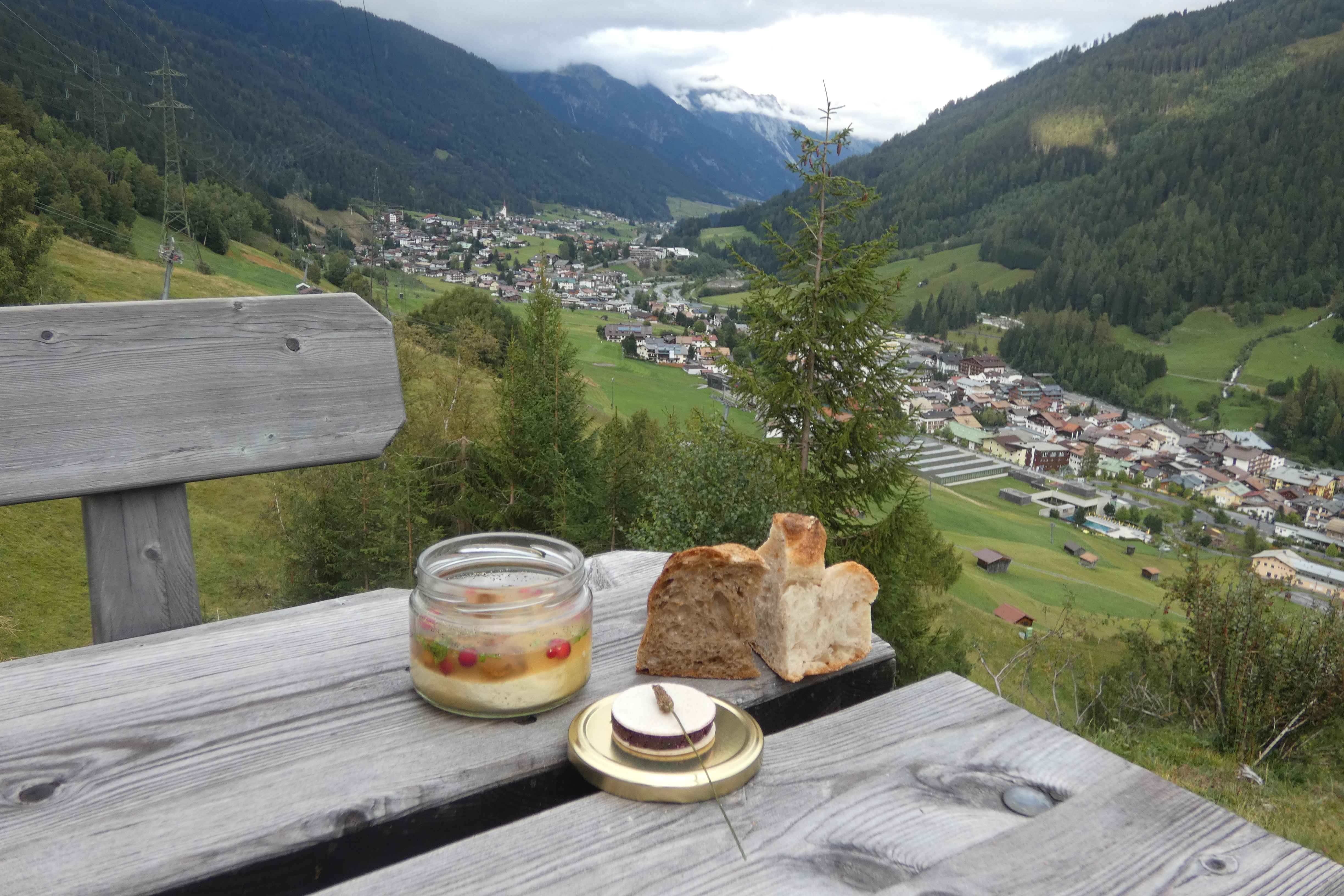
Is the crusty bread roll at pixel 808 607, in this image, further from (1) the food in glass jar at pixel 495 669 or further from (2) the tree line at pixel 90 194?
(2) the tree line at pixel 90 194

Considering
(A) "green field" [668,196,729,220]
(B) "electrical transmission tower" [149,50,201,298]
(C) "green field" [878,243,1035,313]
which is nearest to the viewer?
(B) "electrical transmission tower" [149,50,201,298]

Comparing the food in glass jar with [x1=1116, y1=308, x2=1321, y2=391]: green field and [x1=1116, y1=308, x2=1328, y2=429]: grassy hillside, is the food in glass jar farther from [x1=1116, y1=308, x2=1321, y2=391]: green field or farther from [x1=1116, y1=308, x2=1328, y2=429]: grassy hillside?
[x1=1116, y1=308, x2=1321, y2=391]: green field

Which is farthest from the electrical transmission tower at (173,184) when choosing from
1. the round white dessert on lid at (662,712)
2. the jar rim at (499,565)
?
the round white dessert on lid at (662,712)

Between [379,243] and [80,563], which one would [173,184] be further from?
[80,563]

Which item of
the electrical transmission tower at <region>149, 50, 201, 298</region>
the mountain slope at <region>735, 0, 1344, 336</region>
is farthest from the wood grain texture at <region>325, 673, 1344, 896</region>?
the mountain slope at <region>735, 0, 1344, 336</region>

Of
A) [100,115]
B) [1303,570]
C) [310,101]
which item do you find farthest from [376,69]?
[1303,570]

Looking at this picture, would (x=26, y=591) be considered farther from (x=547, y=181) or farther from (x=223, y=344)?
(x=547, y=181)
